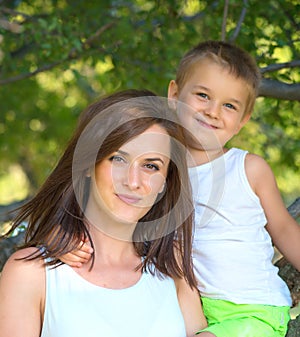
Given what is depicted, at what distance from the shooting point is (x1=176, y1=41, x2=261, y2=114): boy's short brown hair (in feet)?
10.3

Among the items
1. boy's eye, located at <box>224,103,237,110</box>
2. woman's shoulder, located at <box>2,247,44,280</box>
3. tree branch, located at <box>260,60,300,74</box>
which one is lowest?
woman's shoulder, located at <box>2,247,44,280</box>

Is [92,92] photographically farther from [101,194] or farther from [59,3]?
[101,194]

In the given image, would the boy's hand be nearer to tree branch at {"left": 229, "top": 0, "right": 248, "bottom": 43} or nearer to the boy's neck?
the boy's neck

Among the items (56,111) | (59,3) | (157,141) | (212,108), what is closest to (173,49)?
(59,3)

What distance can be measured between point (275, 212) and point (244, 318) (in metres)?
0.41

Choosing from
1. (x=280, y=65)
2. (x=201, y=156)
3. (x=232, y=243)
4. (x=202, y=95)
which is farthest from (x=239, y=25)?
(x=232, y=243)

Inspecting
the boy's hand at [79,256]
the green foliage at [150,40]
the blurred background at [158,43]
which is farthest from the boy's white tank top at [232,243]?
the green foliage at [150,40]

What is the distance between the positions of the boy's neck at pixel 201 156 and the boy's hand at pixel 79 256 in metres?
0.63

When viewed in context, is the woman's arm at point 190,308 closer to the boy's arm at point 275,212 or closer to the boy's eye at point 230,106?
the boy's arm at point 275,212

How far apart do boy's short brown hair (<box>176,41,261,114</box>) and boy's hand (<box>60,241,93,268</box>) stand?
864 millimetres

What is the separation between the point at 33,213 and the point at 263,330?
0.88 metres

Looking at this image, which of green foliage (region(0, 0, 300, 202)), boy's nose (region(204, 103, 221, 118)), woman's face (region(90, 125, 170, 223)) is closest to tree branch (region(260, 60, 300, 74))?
green foliage (region(0, 0, 300, 202))

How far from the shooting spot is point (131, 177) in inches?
103

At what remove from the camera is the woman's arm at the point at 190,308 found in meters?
2.78
